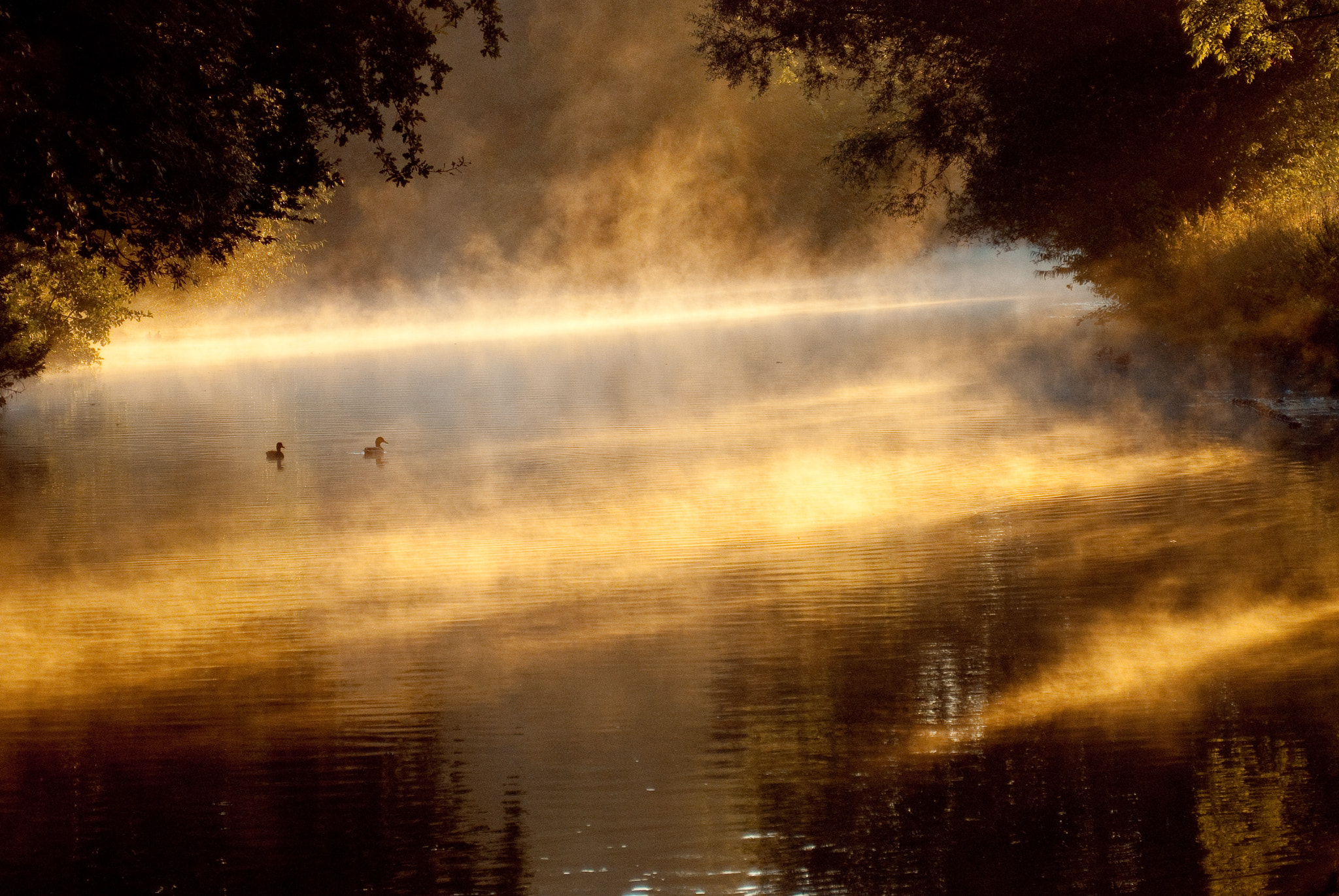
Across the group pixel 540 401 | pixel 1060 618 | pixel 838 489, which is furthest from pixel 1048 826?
pixel 540 401

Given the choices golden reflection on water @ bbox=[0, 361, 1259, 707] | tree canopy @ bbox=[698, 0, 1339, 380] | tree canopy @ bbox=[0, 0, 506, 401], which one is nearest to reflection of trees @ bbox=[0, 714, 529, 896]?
golden reflection on water @ bbox=[0, 361, 1259, 707]

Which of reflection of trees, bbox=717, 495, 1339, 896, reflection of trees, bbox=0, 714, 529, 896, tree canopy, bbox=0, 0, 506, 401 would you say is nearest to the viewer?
reflection of trees, bbox=717, 495, 1339, 896

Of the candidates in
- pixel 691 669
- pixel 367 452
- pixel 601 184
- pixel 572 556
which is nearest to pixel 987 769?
pixel 691 669

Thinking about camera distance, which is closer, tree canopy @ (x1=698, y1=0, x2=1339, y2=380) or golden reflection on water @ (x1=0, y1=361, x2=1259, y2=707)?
golden reflection on water @ (x1=0, y1=361, x2=1259, y2=707)

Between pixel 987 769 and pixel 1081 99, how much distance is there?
53.5 feet

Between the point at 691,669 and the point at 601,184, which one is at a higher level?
the point at 601,184

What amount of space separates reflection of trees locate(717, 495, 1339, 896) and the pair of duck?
35.8 feet

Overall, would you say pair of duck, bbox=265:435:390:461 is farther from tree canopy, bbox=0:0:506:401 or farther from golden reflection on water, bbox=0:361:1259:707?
tree canopy, bbox=0:0:506:401

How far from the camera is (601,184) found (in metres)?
95.4

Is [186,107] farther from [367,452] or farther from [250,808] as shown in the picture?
[367,452]

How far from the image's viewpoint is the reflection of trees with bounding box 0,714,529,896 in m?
5.93

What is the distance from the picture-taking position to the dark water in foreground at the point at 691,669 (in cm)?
605

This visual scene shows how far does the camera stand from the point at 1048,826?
20.0 ft

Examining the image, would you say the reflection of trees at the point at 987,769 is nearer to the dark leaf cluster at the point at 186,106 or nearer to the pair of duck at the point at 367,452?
the dark leaf cluster at the point at 186,106
